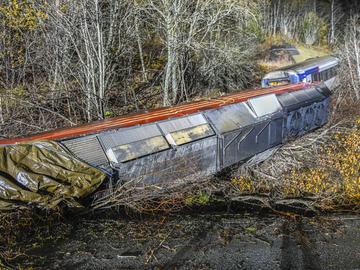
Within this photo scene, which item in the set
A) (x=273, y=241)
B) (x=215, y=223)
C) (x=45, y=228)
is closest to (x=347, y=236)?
(x=273, y=241)

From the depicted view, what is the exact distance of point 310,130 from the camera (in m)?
12.6

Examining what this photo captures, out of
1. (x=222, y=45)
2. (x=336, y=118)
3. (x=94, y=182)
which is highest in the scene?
(x=222, y=45)

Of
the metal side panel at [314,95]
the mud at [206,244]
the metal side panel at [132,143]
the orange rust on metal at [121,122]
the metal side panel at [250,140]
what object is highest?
the orange rust on metal at [121,122]

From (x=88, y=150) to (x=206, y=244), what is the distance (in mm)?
2686

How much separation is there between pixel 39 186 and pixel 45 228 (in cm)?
63

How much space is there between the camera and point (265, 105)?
10.6 m

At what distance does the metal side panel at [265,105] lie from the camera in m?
10.3

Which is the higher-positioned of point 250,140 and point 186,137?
point 186,137

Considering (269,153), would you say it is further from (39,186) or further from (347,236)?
(39,186)

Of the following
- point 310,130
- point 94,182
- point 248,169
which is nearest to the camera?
point 94,182

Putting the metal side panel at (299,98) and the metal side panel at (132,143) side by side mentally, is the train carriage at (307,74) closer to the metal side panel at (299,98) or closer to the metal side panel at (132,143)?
the metal side panel at (299,98)

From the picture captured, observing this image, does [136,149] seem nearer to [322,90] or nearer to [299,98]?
[299,98]

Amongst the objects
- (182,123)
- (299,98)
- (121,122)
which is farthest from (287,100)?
(121,122)

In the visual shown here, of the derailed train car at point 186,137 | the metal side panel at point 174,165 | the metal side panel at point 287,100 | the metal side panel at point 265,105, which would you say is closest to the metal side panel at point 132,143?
the derailed train car at point 186,137
